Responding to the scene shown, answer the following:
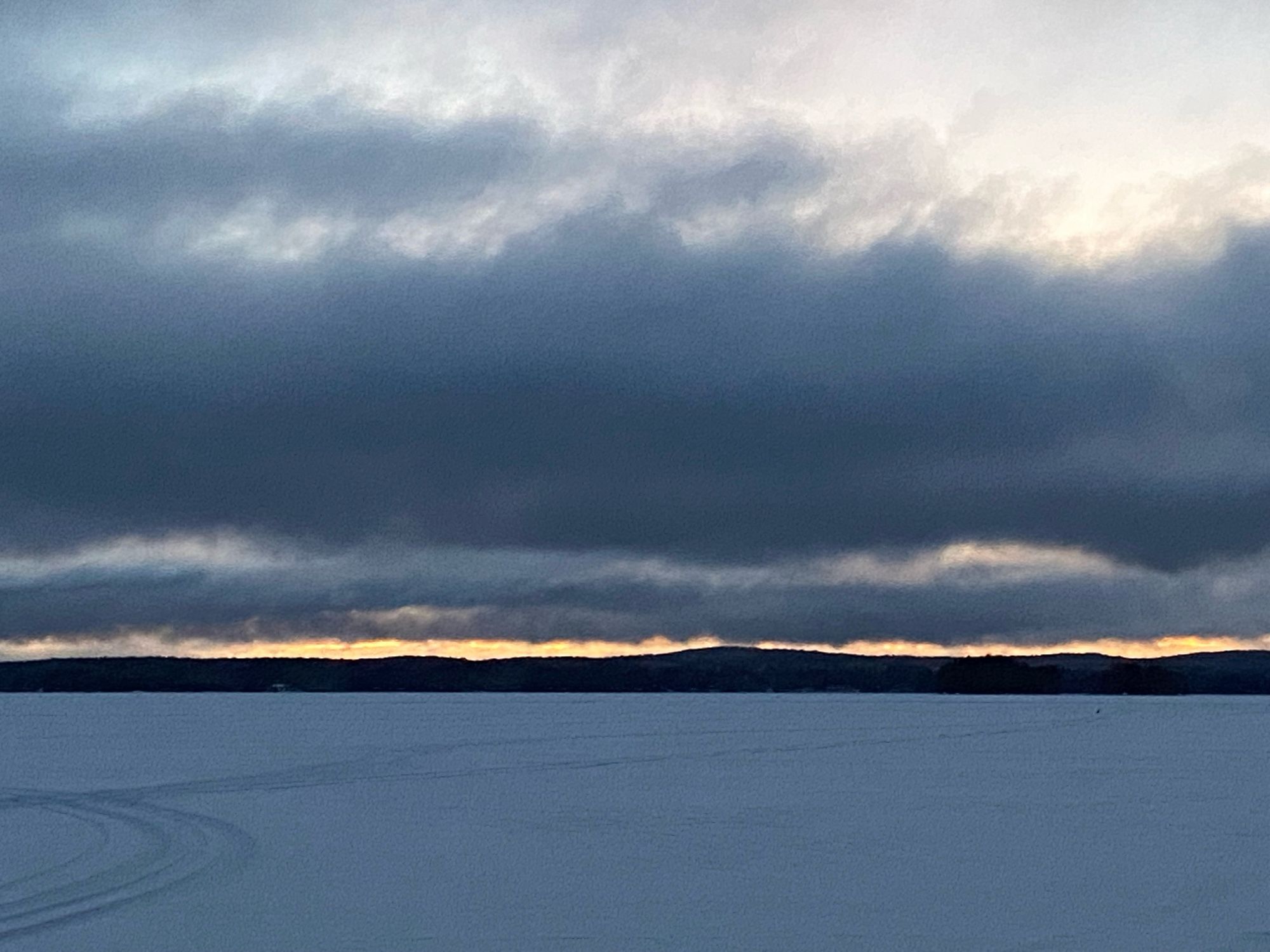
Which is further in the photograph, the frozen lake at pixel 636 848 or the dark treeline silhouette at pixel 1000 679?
the dark treeline silhouette at pixel 1000 679

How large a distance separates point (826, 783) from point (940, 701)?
67253 mm

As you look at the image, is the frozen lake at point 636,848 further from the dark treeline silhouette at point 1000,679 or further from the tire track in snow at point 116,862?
the dark treeline silhouette at point 1000,679

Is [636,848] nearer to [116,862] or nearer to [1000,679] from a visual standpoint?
[116,862]

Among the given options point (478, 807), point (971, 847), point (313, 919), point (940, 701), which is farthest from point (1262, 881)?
point (940, 701)

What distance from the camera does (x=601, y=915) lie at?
14.0 meters

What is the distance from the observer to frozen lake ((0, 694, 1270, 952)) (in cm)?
1326

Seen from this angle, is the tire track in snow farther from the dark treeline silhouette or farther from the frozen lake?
the dark treeline silhouette

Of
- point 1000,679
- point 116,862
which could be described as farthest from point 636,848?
point 1000,679

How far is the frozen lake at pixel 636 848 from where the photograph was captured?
43.5ft

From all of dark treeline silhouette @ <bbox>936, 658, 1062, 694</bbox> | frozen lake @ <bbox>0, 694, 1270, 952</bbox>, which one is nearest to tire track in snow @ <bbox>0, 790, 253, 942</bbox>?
frozen lake @ <bbox>0, 694, 1270, 952</bbox>

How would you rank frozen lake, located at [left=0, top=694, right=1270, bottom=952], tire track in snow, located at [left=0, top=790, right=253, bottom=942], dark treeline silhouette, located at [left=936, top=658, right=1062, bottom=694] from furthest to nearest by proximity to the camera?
dark treeline silhouette, located at [left=936, top=658, right=1062, bottom=694]
tire track in snow, located at [left=0, top=790, right=253, bottom=942]
frozen lake, located at [left=0, top=694, right=1270, bottom=952]

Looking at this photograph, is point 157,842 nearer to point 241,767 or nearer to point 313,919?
point 313,919

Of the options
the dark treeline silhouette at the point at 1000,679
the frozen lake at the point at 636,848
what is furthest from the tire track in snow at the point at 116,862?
the dark treeline silhouette at the point at 1000,679

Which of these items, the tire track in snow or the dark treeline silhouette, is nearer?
the tire track in snow
